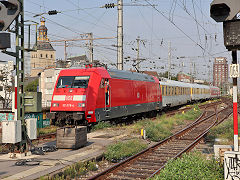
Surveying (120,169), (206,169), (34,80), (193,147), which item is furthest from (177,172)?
(34,80)

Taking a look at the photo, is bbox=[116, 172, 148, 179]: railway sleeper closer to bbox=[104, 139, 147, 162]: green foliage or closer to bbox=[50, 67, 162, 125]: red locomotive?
bbox=[104, 139, 147, 162]: green foliage

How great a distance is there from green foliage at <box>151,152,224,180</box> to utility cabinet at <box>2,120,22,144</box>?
14.3ft

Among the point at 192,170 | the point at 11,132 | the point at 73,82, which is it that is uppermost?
the point at 73,82

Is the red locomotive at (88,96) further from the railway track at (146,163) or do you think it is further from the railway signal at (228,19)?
the railway signal at (228,19)

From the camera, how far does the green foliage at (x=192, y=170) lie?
20.7 ft

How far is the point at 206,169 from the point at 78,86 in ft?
28.9

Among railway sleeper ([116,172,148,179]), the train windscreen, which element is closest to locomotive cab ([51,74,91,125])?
the train windscreen

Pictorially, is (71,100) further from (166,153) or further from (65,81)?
(166,153)

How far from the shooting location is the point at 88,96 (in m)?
13.8

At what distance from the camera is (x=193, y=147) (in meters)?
11.4

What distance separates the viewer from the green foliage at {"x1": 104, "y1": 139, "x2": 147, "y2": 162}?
9.23m

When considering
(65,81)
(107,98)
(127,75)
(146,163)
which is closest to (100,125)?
(107,98)

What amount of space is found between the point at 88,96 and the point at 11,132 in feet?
18.2

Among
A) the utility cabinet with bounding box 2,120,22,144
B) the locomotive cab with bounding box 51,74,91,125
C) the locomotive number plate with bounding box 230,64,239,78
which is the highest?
the locomotive number plate with bounding box 230,64,239,78
